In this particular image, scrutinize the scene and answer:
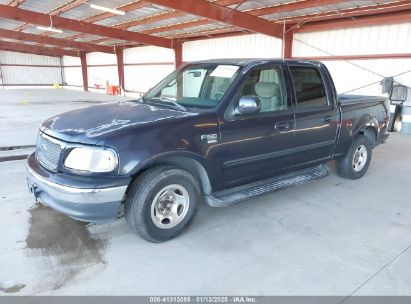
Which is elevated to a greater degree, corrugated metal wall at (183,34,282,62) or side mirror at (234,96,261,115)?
corrugated metal wall at (183,34,282,62)

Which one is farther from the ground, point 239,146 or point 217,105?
point 217,105

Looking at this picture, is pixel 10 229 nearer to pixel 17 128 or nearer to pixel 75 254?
pixel 75 254

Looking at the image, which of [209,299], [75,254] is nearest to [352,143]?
[209,299]

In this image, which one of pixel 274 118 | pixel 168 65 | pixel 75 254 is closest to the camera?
pixel 75 254

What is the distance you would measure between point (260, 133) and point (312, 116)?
35.2 inches

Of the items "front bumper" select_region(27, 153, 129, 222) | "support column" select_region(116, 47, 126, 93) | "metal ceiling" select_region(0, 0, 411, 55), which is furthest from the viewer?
"support column" select_region(116, 47, 126, 93)

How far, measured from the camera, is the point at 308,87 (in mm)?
3930

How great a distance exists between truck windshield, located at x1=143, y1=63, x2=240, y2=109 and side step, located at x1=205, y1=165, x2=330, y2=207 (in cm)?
91

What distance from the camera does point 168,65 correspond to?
19203mm

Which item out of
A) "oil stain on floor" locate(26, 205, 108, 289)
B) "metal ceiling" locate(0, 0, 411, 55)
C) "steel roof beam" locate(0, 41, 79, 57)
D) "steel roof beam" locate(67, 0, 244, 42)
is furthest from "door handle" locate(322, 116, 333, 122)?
"steel roof beam" locate(0, 41, 79, 57)

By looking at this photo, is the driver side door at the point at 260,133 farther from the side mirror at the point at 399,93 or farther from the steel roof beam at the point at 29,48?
the steel roof beam at the point at 29,48

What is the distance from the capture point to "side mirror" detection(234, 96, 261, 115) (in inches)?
122

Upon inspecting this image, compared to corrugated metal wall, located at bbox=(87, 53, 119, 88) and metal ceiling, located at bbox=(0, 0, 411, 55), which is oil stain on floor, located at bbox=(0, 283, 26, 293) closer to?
metal ceiling, located at bbox=(0, 0, 411, 55)

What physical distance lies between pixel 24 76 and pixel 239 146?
1414 inches
